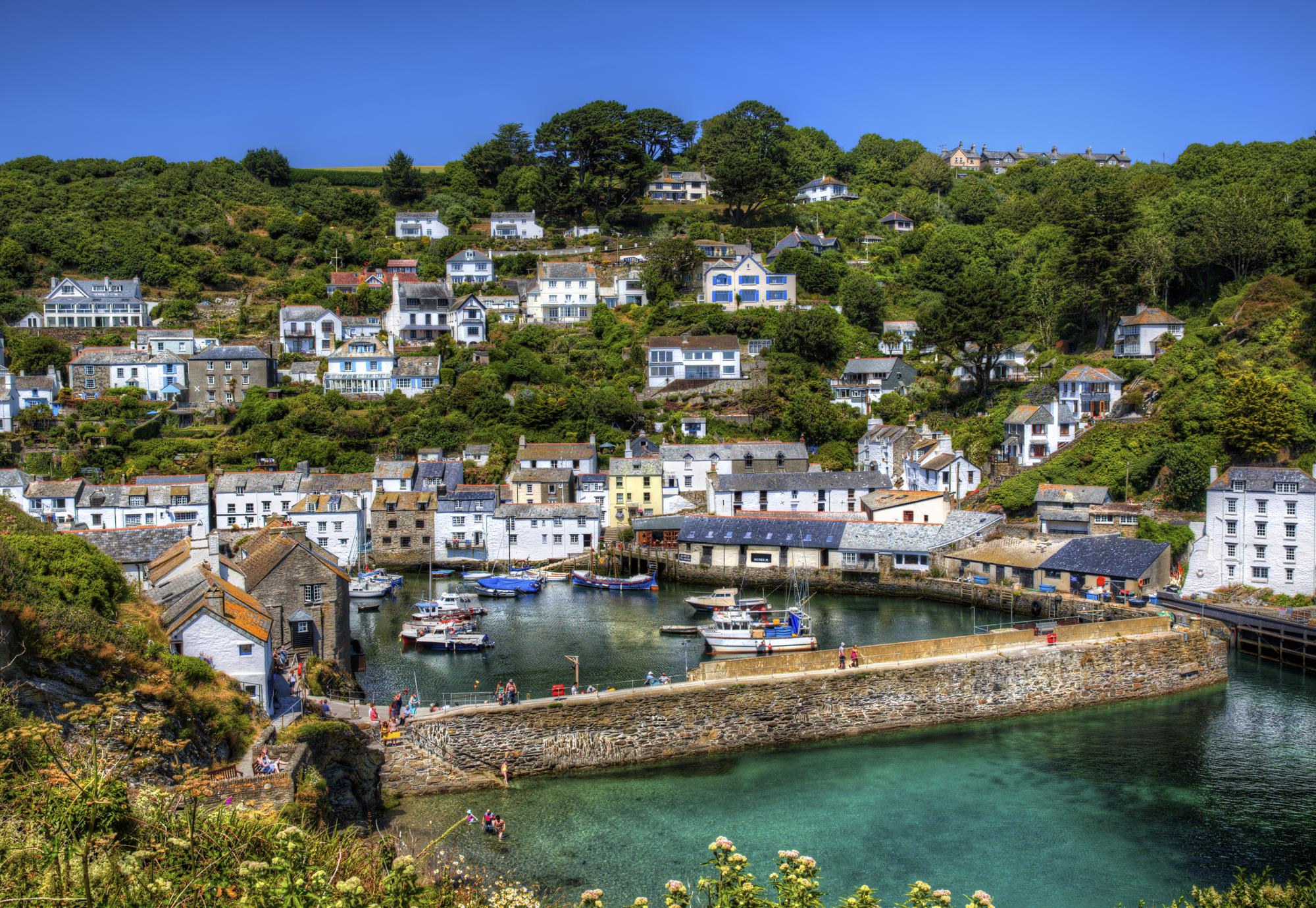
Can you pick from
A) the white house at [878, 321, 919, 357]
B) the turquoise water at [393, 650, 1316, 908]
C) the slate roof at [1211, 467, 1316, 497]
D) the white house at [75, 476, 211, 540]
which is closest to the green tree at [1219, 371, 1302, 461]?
the slate roof at [1211, 467, 1316, 497]

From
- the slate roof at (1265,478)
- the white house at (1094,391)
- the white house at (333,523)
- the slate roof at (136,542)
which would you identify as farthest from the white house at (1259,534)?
the white house at (333,523)

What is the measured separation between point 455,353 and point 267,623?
46703mm

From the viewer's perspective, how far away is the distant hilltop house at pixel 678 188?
101 m

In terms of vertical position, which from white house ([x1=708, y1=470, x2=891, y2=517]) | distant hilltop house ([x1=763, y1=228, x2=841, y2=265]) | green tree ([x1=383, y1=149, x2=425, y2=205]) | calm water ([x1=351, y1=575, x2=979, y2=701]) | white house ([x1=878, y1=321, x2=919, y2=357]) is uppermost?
green tree ([x1=383, y1=149, x2=425, y2=205])

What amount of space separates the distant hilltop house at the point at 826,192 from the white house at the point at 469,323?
39769 millimetres

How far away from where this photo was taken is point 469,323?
239 ft

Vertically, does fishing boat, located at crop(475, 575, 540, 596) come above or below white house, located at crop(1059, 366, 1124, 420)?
below

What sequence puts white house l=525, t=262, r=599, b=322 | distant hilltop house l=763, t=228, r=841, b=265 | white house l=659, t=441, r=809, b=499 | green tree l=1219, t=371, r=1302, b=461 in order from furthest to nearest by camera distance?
distant hilltop house l=763, t=228, r=841, b=265 < white house l=525, t=262, r=599, b=322 < white house l=659, t=441, r=809, b=499 < green tree l=1219, t=371, r=1302, b=461

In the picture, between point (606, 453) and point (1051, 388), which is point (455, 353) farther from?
point (1051, 388)

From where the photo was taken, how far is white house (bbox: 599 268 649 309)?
78750mm

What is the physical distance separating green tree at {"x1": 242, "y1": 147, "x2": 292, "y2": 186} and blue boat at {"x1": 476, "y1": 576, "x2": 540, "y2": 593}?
74.4m

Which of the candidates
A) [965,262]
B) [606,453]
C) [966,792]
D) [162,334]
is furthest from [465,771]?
[965,262]

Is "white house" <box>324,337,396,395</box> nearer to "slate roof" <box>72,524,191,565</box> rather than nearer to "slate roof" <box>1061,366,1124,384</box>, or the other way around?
"slate roof" <box>72,524,191,565</box>

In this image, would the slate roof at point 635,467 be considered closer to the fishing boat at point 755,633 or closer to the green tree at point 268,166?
the fishing boat at point 755,633
